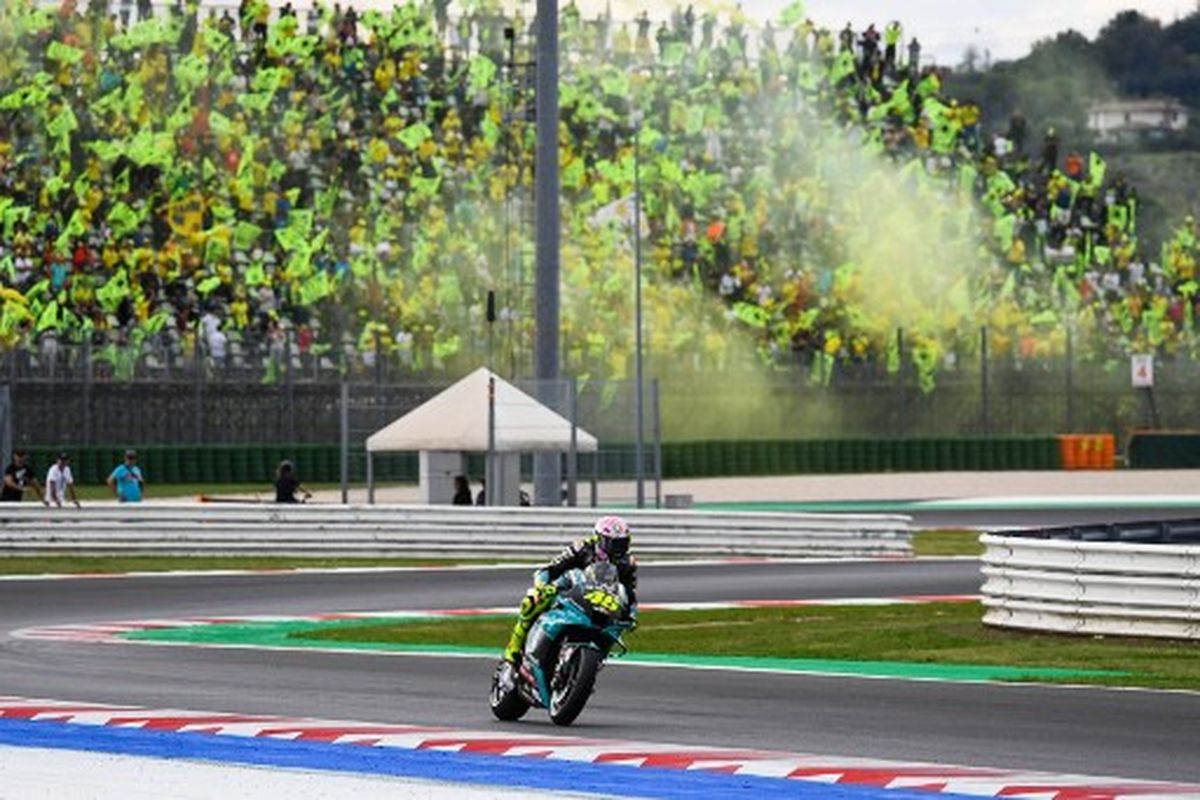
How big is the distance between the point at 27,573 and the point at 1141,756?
71.1 ft

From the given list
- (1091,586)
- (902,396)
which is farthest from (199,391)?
(1091,586)

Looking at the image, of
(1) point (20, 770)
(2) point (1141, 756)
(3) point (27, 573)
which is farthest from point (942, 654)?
(3) point (27, 573)

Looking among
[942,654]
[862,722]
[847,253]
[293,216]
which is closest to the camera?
[862,722]

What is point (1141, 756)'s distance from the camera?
14.7 meters

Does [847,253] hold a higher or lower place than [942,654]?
higher

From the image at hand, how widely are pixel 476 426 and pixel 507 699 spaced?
23689 mm

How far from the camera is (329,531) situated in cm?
3747

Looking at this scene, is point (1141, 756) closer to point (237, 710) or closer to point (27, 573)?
point (237, 710)

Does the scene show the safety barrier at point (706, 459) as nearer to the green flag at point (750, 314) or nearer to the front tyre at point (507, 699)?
the green flag at point (750, 314)

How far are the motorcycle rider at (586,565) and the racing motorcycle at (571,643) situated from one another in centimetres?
5

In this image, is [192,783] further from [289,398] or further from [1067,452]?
[1067,452]

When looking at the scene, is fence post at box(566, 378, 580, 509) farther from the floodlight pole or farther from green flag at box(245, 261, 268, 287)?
green flag at box(245, 261, 268, 287)

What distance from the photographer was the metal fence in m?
55.6

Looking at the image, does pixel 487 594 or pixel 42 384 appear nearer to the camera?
pixel 487 594
